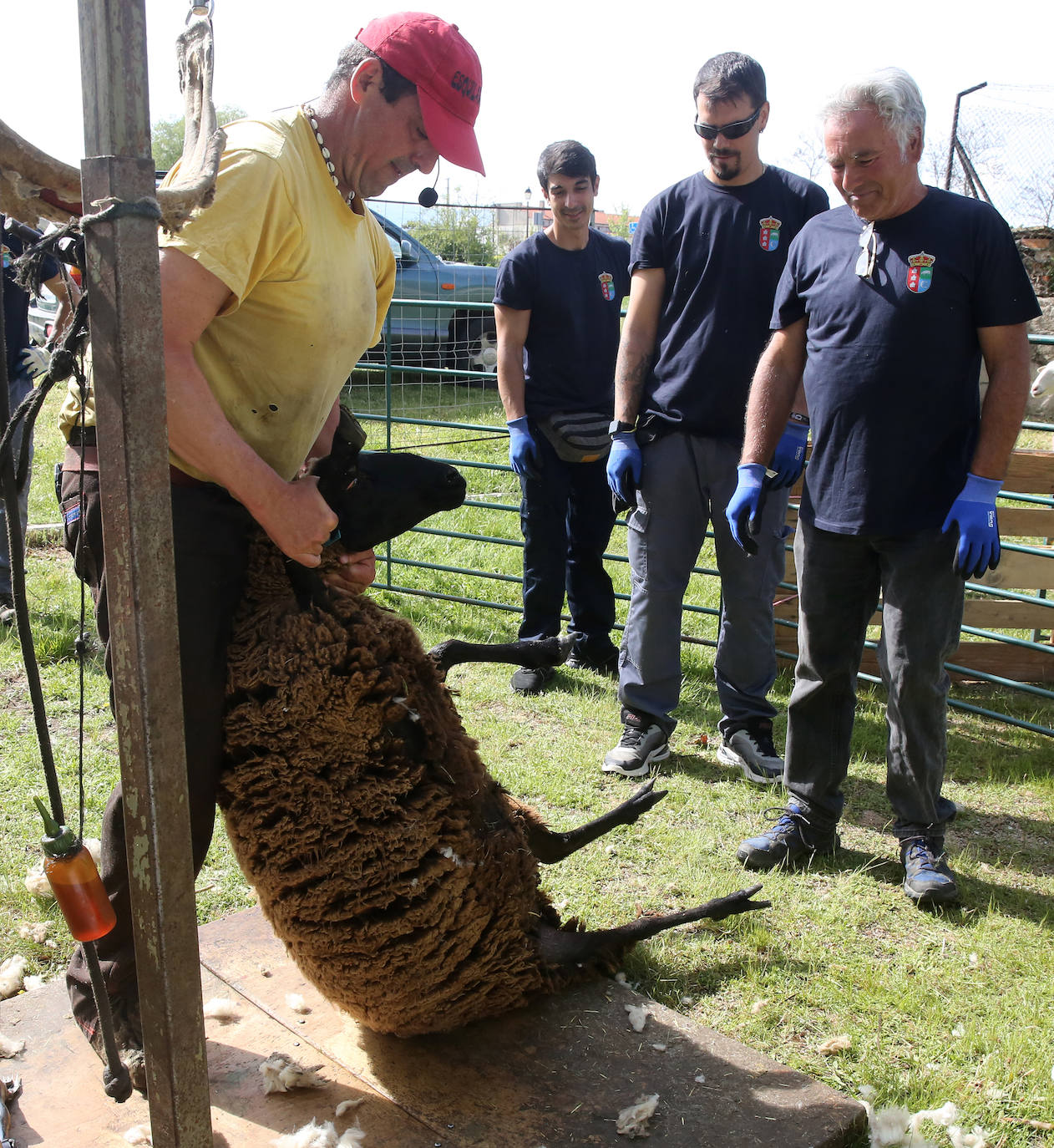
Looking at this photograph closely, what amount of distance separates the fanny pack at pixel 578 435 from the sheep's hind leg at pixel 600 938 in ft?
8.59

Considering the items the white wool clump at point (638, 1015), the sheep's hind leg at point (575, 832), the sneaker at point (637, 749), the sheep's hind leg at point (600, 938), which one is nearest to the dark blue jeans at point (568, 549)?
the sneaker at point (637, 749)

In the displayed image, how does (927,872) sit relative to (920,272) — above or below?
below

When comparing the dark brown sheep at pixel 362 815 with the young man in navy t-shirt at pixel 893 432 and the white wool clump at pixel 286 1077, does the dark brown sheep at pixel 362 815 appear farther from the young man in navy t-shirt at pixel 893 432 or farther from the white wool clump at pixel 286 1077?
the young man in navy t-shirt at pixel 893 432

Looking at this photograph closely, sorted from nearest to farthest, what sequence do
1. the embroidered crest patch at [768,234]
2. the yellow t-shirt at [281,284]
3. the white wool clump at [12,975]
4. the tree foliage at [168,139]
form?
the yellow t-shirt at [281,284] < the white wool clump at [12,975] < the embroidered crest patch at [768,234] < the tree foliage at [168,139]

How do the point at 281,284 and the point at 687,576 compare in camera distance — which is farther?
the point at 687,576

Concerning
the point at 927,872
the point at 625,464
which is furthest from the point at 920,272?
the point at 927,872

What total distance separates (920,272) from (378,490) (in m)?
1.78

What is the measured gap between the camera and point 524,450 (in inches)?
191

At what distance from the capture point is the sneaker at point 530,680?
487cm

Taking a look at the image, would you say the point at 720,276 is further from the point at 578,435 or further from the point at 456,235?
the point at 456,235

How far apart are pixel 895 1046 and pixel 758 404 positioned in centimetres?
206

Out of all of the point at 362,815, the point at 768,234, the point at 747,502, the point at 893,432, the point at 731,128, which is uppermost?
the point at 731,128

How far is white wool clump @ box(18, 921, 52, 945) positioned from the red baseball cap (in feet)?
8.05

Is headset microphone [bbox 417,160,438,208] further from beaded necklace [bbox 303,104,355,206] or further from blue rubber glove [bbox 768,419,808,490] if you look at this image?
blue rubber glove [bbox 768,419,808,490]
